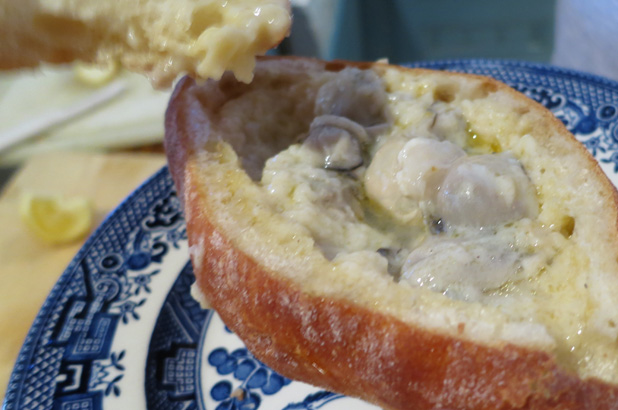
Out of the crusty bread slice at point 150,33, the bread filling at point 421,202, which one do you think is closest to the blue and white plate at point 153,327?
the bread filling at point 421,202

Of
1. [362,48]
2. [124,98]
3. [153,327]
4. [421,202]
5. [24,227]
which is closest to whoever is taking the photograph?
[421,202]

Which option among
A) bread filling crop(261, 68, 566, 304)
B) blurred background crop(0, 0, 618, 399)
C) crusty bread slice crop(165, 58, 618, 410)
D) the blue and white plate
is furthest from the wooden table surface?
A: bread filling crop(261, 68, 566, 304)

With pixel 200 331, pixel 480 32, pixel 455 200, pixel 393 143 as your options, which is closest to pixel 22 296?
pixel 200 331

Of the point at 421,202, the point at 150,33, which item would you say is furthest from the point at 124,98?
the point at 421,202

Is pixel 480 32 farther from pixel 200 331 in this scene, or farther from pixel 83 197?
pixel 200 331

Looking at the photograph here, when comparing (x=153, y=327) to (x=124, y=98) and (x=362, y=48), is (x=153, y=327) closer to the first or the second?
(x=124, y=98)

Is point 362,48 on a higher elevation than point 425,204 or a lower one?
higher

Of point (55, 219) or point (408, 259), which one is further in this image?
point (55, 219)
